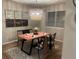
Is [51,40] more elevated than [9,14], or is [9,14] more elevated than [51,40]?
[9,14]

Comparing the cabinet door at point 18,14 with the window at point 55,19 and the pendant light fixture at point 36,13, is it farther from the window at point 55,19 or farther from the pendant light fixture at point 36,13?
the window at point 55,19

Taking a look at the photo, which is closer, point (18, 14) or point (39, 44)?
point (18, 14)

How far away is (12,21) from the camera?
5.66ft

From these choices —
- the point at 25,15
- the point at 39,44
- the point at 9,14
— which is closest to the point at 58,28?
the point at 39,44

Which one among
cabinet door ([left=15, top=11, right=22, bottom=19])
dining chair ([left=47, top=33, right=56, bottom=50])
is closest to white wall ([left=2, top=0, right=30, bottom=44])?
cabinet door ([left=15, top=11, right=22, bottom=19])

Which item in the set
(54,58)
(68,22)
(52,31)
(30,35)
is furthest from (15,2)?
(54,58)

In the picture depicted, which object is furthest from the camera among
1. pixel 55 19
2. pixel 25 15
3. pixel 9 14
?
pixel 55 19

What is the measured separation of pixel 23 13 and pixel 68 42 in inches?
41.5

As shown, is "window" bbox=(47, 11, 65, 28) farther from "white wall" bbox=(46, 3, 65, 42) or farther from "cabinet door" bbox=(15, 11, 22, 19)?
"cabinet door" bbox=(15, 11, 22, 19)

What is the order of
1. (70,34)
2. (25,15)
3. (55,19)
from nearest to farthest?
(70,34) < (25,15) < (55,19)

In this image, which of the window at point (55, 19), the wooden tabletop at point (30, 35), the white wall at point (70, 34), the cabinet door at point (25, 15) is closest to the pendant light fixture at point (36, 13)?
the cabinet door at point (25, 15)

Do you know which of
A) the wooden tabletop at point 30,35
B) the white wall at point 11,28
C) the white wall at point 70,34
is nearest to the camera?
the white wall at point 70,34

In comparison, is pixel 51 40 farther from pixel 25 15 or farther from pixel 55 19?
pixel 25 15

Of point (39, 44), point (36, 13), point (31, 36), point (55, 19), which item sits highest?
point (36, 13)
